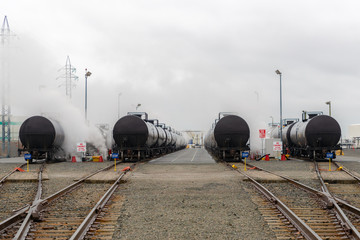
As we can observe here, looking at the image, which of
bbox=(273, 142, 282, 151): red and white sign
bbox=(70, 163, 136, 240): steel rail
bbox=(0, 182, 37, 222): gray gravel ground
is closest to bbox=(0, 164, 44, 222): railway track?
bbox=(0, 182, 37, 222): gray gravel ground

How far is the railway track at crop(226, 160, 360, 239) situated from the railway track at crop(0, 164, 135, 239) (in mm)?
3935

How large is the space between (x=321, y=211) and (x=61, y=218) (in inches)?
220

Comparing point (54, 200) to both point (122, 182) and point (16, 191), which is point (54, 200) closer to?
point (16, 191)

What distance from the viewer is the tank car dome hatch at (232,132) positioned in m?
25.6

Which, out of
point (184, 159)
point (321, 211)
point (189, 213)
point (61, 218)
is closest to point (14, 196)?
point (61, 218)

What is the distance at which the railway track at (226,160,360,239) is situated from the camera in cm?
647

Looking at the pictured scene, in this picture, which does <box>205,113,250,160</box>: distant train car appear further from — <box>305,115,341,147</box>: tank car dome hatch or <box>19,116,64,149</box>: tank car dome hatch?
<box>19,116,64,149</box>: tank car dome hatch

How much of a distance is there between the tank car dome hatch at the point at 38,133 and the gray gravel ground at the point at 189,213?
49.1 ft

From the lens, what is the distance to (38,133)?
26.0 metres

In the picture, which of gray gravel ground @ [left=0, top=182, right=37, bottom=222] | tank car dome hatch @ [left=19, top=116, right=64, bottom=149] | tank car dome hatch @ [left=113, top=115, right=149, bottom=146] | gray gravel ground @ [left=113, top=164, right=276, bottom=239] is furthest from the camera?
tank car dome hatch @ [left=113, top=115, right=149, bottom=146]

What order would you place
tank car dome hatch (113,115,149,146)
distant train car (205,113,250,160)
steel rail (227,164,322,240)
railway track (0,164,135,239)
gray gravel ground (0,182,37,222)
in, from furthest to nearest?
tank car dome hatch (113,115,149,146), distant train car (205,113,250,160), gray gravel ground (0,182,37,222), railway track (0,164,135,239), steel rail (227,164,322,240)

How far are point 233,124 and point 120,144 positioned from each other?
26.5 feet

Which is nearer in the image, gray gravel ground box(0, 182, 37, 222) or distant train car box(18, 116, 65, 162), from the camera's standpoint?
gray gravel ground box(0, 182, 37, 222)

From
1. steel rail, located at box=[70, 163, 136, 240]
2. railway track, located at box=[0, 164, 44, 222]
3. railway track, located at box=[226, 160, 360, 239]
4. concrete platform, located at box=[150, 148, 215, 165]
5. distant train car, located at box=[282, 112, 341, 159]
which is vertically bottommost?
concrete platform, located at box=[150, 148, 215, 165]
